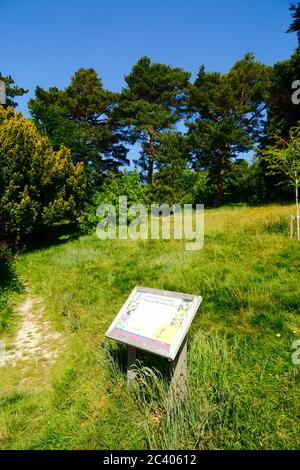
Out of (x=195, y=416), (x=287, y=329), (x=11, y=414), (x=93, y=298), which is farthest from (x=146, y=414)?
(x=93, y=298)

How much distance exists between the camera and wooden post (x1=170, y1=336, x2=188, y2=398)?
3955mm

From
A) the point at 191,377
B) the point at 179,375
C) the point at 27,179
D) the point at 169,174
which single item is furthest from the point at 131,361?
the point at 169,174

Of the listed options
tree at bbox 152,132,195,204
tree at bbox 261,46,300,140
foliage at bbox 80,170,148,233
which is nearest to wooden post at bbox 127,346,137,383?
foliage at bbox 80,170,148,233

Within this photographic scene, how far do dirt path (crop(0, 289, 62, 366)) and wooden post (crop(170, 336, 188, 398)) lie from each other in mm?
3250

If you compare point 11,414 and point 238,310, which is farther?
point 238,310

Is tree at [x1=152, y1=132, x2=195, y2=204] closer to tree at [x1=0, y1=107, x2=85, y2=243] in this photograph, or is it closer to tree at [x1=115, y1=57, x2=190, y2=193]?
tree at [x1=115, y1=57, x2=190, y2=193]

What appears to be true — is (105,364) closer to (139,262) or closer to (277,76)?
(139,262)

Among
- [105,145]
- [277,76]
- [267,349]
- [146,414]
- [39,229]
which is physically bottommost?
[146,414]

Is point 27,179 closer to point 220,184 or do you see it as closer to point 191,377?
point 191,377

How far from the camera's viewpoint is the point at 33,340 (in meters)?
7.20

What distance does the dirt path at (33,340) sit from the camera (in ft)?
20.9

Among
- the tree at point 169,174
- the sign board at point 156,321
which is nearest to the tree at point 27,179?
the tree at point 169,174

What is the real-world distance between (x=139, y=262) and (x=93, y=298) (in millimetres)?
2702
